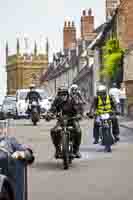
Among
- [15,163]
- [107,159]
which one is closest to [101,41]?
[107,159]

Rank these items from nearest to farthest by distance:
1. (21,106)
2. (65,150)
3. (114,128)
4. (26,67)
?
(65,150)
(114,128)
(21,106)
(26,67)

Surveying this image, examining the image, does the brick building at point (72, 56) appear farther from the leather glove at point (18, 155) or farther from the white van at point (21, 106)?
the leather glove at point (18, 155)

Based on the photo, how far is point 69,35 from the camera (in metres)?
104

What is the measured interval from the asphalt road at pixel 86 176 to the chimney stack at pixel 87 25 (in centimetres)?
6762

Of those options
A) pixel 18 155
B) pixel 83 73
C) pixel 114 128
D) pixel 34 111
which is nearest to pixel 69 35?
pixel 83 73

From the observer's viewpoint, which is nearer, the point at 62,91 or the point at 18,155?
the point at 18,155

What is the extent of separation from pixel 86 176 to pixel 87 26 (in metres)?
76.6

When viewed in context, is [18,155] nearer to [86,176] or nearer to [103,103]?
[86,176]

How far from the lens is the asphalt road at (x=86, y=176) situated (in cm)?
1062

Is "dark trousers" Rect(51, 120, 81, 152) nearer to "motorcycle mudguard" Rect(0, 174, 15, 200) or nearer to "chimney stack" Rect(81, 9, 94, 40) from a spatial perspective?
"motorcycle mudguard" Rect(0, 174, 15, 200)

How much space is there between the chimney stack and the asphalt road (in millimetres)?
67619

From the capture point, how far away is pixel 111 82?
191 feet

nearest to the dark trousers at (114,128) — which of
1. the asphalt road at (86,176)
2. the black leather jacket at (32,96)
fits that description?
the asphalt road at (86,176)

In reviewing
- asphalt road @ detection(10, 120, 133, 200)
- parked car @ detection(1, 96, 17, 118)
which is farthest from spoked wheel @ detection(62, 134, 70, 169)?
parked car @ detection(1, 96, 17, 118)
